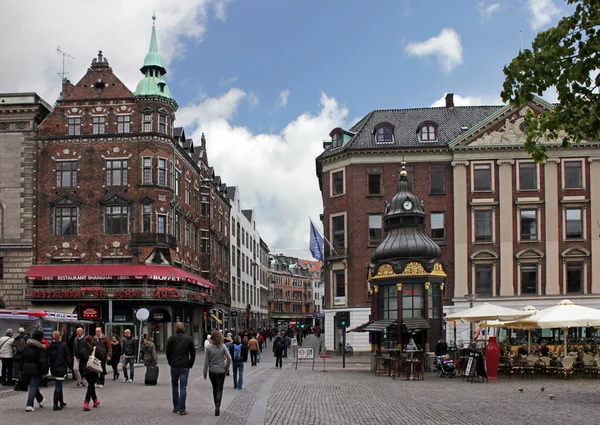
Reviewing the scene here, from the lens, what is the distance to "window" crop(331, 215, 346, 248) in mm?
54594

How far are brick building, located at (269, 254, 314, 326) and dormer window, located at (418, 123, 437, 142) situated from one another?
90670 mm

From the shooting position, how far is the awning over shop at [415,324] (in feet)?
102

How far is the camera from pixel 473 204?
5259 centimetres

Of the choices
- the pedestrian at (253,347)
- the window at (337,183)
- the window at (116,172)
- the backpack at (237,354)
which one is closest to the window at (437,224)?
the window at (337,183)

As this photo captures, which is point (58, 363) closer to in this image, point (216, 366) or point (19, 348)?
point (216, 366)

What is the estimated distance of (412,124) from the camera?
2215 inches

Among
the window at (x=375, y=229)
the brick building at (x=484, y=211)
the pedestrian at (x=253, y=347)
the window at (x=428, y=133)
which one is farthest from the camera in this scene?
the window at (x=428, y=133)

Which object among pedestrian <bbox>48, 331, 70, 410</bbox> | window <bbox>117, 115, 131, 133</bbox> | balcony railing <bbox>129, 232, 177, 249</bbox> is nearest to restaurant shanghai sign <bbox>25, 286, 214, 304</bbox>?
balcony railing <bbox>129, 232, 177, 249</bbox>

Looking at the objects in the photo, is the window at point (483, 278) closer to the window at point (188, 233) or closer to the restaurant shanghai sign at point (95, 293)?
the restaurant shanghai sign at point (95, 293)

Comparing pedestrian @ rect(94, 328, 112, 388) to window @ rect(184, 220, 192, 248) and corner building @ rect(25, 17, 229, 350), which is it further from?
window @ rect(184, 220, 192, 248)

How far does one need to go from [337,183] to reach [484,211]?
10068mm

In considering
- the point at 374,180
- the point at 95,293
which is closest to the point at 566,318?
the point at 374,180

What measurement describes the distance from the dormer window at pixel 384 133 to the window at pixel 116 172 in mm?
16981

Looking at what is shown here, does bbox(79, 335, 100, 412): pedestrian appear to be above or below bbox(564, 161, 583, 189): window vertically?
below
